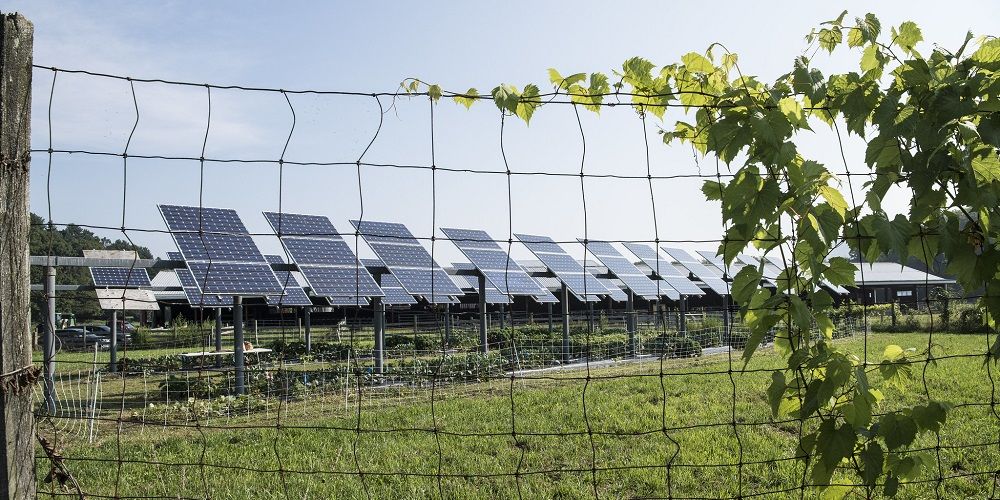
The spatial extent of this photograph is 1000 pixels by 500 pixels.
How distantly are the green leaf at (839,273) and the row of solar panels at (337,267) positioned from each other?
652 cm

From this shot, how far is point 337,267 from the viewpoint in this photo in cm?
1414

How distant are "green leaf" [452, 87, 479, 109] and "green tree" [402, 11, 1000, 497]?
0.85 metres

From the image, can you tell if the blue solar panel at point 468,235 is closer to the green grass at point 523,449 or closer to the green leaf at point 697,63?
the green grass at point 523,449

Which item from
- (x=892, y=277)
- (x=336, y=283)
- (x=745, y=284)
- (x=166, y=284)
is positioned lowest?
(x=745, y=284)

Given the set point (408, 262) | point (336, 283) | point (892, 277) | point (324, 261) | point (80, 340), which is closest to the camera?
point (336, 283)

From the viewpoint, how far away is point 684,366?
1469cm

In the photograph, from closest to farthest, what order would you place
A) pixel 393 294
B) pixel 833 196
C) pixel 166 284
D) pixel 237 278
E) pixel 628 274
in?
pixel 833 196 → pixel 237 278 → pixel 393 294 → pixel 628 274 → pixel 166 284

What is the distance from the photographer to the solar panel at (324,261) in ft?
42.5

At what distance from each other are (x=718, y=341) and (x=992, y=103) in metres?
18.8

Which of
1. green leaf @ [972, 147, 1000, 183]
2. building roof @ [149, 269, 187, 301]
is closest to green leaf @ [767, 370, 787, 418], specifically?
green leaf @ [972, 147, 1000, 183]

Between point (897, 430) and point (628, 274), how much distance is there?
Answer: 17.1m

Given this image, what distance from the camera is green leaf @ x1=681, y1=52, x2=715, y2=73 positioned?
2787 mm

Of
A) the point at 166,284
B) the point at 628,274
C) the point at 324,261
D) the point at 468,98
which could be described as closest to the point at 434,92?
the point at 468,98

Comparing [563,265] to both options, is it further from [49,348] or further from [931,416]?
[931,416]
